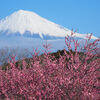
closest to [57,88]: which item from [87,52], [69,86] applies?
[69,86]

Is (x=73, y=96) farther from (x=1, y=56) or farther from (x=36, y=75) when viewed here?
(x=1, y=56)

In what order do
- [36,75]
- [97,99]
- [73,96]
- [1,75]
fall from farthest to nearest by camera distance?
1. [1,75]
2. [36,75]
3. [73,96]
4. [97,99]

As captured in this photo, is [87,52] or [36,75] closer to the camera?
[87,52]

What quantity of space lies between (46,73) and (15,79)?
2.26 ft

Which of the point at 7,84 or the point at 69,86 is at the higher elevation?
the point at 69,86

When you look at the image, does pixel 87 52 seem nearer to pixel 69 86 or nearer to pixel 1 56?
pixel 69 86

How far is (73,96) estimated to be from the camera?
13.5 feet

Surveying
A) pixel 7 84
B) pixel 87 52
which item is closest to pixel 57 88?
pixel 87 52

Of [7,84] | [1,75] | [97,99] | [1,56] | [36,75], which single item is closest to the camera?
[97,99]

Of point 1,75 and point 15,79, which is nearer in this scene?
point 15,79

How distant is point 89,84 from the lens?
428 centimetres

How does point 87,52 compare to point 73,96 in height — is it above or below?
above

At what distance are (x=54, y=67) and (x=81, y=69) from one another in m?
0.71

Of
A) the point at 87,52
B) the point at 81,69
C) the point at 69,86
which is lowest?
the point at 69,86
